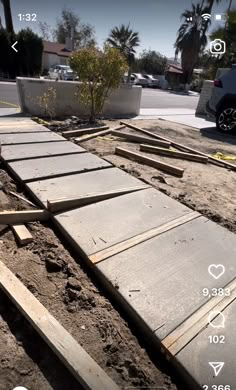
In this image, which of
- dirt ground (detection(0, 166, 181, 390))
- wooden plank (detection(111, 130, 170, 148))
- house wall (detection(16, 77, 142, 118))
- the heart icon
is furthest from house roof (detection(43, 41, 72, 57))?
the heart icon

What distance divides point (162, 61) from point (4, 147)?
178ft

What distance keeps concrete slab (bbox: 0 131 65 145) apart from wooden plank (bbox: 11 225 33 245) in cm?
296

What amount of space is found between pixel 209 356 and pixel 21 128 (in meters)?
6.15

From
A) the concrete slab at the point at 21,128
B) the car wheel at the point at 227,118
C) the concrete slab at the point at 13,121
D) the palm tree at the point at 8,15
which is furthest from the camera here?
the palm tree at the point at 8,15

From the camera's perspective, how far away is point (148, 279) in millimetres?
2256

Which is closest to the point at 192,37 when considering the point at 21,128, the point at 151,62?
the point at 151,62

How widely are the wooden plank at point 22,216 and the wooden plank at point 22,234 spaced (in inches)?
3.3

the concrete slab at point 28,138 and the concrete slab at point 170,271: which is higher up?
the concrete slab at point 28,138

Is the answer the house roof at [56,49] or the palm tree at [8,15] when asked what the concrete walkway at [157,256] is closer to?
the palm tree at [8,15]

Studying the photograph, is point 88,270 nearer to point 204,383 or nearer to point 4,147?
point 204,383

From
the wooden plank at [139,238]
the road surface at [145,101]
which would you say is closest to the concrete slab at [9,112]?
the road surface at [145,101]

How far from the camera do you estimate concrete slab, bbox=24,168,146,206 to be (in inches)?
137

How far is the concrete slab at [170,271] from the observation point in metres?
2.00

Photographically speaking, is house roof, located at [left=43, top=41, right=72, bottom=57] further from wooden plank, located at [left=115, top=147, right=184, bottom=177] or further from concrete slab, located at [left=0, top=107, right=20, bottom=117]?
wooden plank, located at [left=115, top=147, right=184, bottom=177]
